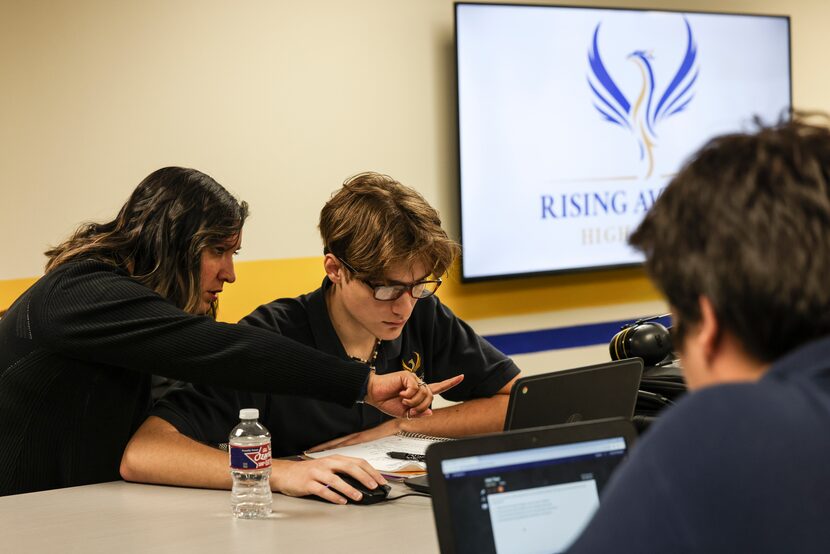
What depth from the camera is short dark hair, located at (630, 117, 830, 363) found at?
769mm

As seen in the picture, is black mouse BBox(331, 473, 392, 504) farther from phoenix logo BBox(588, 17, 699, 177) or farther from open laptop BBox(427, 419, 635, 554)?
phoenix logo BBox(588, 17, 699, 177)

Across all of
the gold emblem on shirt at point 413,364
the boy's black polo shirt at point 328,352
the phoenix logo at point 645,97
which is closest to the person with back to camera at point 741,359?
the boy's black polo shirt at point 328,352

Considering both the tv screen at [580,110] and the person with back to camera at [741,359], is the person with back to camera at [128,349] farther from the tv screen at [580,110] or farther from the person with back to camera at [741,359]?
the tv screen at [580,110]

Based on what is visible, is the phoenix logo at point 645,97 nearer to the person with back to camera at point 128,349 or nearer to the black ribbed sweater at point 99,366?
the person with back to camera at point 128,349

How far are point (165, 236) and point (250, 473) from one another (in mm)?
556

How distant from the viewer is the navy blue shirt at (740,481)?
2.33ft

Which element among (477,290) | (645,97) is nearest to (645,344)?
(477,290)

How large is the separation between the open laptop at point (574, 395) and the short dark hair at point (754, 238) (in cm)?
92

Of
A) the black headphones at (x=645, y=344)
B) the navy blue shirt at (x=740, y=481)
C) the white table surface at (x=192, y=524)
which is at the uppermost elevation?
the navy blue shirt at (x=740, y=481)

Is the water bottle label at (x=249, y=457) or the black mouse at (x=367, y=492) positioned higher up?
the water bottle label at (x=249, y=457)

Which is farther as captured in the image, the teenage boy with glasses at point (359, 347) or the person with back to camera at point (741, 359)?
the teenage boy with glasses at point (359, 347)

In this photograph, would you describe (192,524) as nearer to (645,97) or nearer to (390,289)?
(390,289)

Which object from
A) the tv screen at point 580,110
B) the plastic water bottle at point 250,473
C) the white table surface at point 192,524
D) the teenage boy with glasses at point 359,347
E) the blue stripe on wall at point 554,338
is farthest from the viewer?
the blue stripe on wall at point 554,338

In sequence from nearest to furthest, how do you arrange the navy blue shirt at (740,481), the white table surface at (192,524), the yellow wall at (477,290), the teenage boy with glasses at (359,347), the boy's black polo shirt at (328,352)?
1. the navy blue shirt at (740,481)
2. the white table surface at (192,524)
3. the teenage boy with glasses at (359,347)
4. the boy's black polo shirt at (328,352)
5. the yellow wall at (477,290)
